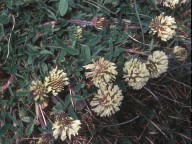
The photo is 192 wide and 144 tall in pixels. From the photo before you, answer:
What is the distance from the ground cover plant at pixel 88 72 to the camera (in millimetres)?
1540

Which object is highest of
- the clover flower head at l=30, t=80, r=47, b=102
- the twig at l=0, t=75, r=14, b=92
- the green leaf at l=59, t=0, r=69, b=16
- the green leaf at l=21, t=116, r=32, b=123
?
the green leaf at l=59, t=0, r=69, b=16

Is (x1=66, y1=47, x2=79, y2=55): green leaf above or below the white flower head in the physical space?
below

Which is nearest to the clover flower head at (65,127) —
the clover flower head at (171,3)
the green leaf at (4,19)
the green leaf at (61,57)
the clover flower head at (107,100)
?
the clover flower head at (107,100)

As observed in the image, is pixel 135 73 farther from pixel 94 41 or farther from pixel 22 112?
pixel 22 112

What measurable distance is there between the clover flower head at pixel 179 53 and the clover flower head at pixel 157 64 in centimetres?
21

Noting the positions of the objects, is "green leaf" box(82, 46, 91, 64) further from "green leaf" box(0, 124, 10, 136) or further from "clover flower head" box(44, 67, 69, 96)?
"green leaf" box(0, 124, 10, 136)

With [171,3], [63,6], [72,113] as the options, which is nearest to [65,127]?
[72,113]

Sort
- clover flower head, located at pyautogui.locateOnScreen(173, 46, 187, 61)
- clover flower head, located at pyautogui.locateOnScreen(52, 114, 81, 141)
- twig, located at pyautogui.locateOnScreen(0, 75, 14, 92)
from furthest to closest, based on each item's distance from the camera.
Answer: clover flower head, located at pyautogui.locateOnScreen(173, 46, 187, 61) → twig, located at pyautogui.locateOnScreen(0, 75, 14, 92) → clover flower head, located at pyautogui.locateOnScreen(52, 114, 81, 141)

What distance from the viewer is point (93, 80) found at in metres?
1.54

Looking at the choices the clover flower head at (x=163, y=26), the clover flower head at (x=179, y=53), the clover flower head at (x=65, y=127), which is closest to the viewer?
the clover flower head at (x=65, y=127)

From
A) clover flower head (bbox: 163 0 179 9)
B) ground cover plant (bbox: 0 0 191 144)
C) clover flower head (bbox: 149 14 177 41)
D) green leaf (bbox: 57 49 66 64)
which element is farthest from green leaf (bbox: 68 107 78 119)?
clover flower head (bbox: 163 0 179 9)

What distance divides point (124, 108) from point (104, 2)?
0.54m

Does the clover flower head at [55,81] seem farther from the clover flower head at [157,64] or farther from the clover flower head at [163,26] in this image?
the clover flower head at [163,26]

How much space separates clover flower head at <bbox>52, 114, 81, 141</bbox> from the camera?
147 centimetres
